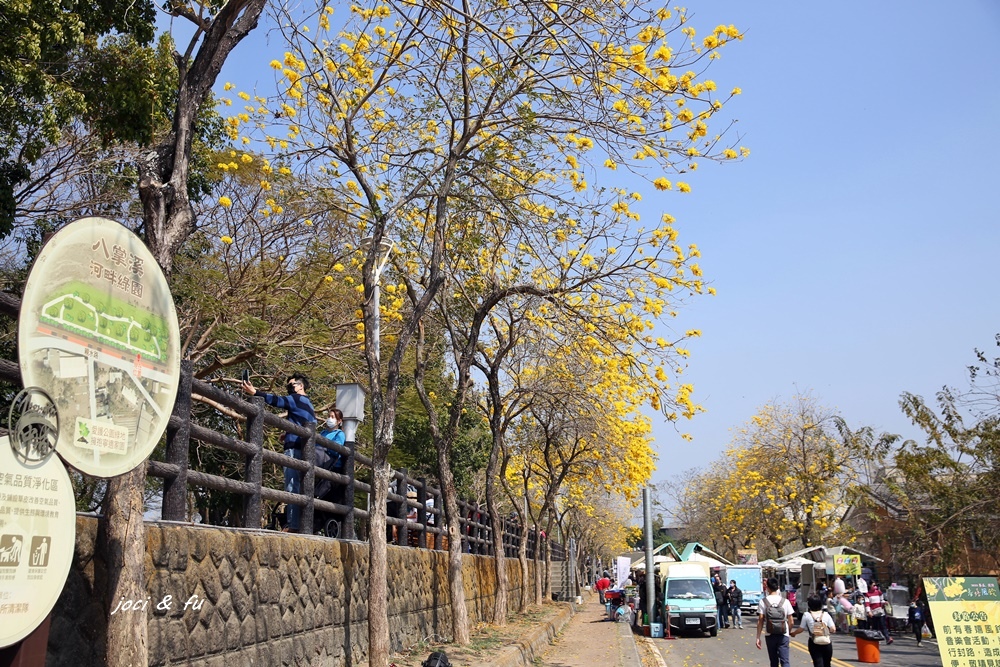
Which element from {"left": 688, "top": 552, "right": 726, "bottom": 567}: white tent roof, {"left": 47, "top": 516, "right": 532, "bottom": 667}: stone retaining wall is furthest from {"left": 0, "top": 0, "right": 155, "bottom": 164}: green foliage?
{"left": 688, "top": 552, "right": 726, "bottom": 567}: white tent roof

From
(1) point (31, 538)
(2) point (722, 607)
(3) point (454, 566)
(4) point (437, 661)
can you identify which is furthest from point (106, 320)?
(2) point (722, 607)

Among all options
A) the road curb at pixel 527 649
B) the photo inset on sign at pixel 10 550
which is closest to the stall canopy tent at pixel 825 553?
the road curb at pixel 527 649

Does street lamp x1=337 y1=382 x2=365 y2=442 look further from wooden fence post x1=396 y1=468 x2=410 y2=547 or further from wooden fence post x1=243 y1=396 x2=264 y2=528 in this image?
wooden fence post x1=243 y1=396 x2=264 y2=528

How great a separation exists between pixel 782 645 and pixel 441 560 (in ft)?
18.7

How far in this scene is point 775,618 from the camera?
510 inches

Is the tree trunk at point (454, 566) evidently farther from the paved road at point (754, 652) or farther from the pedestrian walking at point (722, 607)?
the pedestrian walking at point (722, 607)

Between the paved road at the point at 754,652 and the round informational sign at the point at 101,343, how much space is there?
16.2 metres

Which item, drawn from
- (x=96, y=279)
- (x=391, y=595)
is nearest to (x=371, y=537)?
(x=391, y=595)

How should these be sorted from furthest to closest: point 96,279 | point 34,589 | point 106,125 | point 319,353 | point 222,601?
point 319,353 < point 106,125 < point 222,601 < point 96,279 < point 34,589

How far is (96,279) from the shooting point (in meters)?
3.69

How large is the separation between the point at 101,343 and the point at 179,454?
8.32ft

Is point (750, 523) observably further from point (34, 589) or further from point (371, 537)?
point (34, 589)

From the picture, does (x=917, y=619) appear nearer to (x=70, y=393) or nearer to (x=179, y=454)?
(x=179, y=454)

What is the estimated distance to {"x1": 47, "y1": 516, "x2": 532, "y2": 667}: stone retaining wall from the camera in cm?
457
